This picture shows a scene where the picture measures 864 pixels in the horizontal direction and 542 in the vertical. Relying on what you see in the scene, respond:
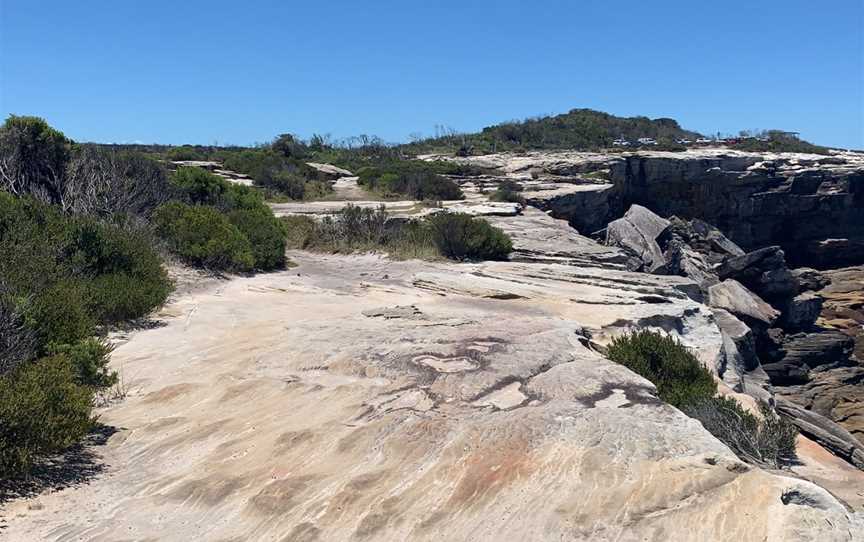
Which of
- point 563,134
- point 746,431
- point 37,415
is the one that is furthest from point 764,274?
point 563,134

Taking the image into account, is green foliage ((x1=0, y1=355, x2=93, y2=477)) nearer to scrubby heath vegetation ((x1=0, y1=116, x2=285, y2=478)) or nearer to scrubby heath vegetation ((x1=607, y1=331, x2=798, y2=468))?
scrubby heath vegetation ((x1=0, y1=116, x2=285, y2=478))

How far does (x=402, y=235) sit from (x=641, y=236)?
10.9 meters

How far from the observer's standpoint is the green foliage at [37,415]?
4.79 metres

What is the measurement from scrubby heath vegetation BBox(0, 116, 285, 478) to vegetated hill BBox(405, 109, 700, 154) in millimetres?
37097

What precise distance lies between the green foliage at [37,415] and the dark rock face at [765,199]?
38044mm

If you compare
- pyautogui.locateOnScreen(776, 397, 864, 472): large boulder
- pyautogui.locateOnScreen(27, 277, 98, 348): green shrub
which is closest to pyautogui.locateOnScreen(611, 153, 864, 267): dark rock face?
pyautogui.locateOnScreen(776, 397, 864, 472): large boulder

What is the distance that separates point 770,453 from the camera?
22.4 ft

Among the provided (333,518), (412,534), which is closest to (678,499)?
(412,534)

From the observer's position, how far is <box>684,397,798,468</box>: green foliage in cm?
649

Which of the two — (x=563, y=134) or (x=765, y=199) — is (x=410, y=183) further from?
(x=563, y=134)

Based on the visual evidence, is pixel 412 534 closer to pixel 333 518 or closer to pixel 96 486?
pixel 333 518

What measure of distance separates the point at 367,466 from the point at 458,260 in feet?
39.6

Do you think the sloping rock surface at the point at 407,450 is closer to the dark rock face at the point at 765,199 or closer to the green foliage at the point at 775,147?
the dark rock face at the point at 765,199

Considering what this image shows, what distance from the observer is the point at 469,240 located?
682 inches
